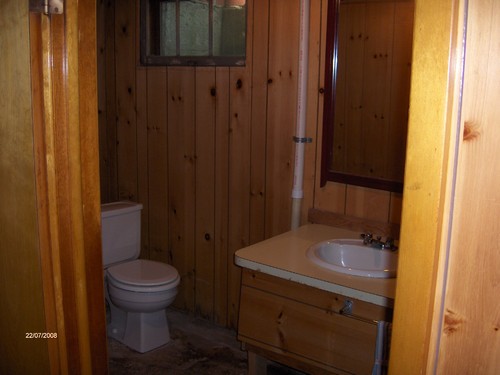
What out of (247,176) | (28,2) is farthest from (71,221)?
(247,176)

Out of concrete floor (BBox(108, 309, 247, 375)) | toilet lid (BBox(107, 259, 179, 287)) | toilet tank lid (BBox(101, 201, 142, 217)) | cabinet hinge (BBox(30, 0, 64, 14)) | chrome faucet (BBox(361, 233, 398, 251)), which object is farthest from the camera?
toilet tank lid (BBox(101, 201, 142, 217))

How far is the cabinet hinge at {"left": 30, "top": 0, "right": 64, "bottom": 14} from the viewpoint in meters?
1.14

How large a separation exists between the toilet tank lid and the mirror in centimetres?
125

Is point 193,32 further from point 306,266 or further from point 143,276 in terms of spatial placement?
point 306,266

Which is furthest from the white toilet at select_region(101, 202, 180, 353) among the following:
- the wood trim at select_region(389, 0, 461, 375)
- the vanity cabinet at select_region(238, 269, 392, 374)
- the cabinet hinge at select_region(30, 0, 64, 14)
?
the wood trim at select_region(389, 0, 461, 375)

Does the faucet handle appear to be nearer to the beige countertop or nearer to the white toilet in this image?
the beige countertop

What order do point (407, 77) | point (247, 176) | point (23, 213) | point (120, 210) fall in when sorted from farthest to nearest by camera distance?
point (120, 210) → point (247, 176) → point (407, 77) → point (23, 213)

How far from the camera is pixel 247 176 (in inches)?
113

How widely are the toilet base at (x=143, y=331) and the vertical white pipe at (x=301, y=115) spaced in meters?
1.00

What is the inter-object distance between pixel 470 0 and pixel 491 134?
0.18m

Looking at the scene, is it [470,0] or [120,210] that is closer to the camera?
[470,0]

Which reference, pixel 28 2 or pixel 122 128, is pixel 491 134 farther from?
pixel 122 128

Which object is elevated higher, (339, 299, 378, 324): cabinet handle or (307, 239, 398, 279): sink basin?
(307, 239, 398, 279): sink basin

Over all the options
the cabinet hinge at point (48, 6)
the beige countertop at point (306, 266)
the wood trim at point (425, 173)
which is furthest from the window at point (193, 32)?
the wood trim at point (425, 173)
